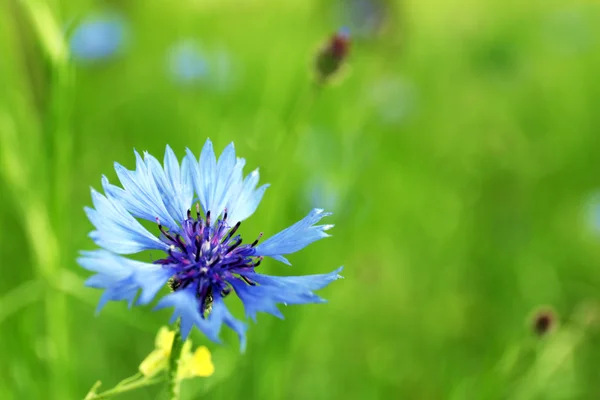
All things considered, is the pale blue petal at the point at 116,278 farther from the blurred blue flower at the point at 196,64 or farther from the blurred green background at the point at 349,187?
the blurred blue flower at the point at 196,64

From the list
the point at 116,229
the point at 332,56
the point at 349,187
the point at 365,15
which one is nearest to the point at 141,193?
the point at 116,229

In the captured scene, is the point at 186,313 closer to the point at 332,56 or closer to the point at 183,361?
the point at 183,361

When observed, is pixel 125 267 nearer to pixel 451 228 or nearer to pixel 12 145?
pixel 12 145

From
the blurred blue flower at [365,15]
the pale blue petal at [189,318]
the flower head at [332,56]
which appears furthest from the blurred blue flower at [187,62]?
the pale blue petal at [189,318]

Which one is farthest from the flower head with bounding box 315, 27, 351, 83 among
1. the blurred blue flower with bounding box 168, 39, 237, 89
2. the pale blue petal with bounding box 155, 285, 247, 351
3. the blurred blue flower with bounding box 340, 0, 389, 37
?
the blurred blue flower with bounding box 340, 0, 389, 37

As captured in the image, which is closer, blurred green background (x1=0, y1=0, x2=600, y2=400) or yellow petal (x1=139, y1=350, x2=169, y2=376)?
yellow petal (x1=139, y1=350, x2=169, y2=376)

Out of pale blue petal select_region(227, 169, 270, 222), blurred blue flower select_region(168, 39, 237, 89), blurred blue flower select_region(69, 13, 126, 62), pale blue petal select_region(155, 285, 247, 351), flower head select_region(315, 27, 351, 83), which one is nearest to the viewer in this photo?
pale blue petal select_region(155, 285, 247, 351)

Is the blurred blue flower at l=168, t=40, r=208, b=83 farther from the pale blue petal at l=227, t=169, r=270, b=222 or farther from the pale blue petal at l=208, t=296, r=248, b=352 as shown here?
the pale blue petal at l=208, t=296, r=248, b=352
